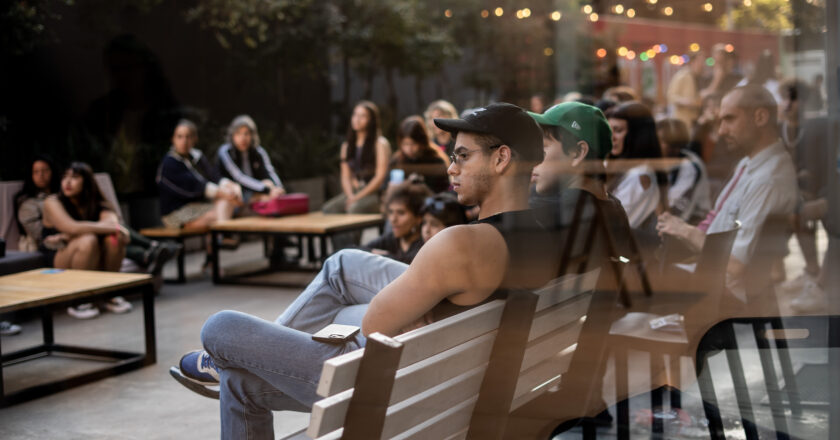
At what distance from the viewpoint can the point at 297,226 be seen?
7727mm

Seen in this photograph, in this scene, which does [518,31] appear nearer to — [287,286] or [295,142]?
[295,142]

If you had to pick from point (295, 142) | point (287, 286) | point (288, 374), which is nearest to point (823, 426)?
point (288, 374)

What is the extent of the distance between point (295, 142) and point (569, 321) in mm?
10641

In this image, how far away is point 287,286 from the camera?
7793 millimetres

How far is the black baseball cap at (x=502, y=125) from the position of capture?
2447 millimetres

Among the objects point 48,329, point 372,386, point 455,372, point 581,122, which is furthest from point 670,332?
point 48,329

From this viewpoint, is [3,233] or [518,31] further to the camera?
[518,31]

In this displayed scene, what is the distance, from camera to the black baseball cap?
2447 mm

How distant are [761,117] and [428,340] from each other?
277 centimetres

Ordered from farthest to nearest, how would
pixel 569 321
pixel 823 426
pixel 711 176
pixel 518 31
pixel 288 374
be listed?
pixel 518 31 < pixel 711 176 < pixel 823 426 < pixel 569 321 < pixel 288 374

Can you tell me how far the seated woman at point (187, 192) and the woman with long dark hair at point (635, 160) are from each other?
15.3 ft

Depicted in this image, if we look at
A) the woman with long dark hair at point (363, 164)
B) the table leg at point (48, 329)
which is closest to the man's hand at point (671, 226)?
the table leg at point (48, 329)

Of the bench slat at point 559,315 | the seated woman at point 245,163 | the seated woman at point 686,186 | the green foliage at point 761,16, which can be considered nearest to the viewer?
the bench slat at point 559,315

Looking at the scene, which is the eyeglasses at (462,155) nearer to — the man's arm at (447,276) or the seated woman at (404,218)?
the man's arm at (447,276)
